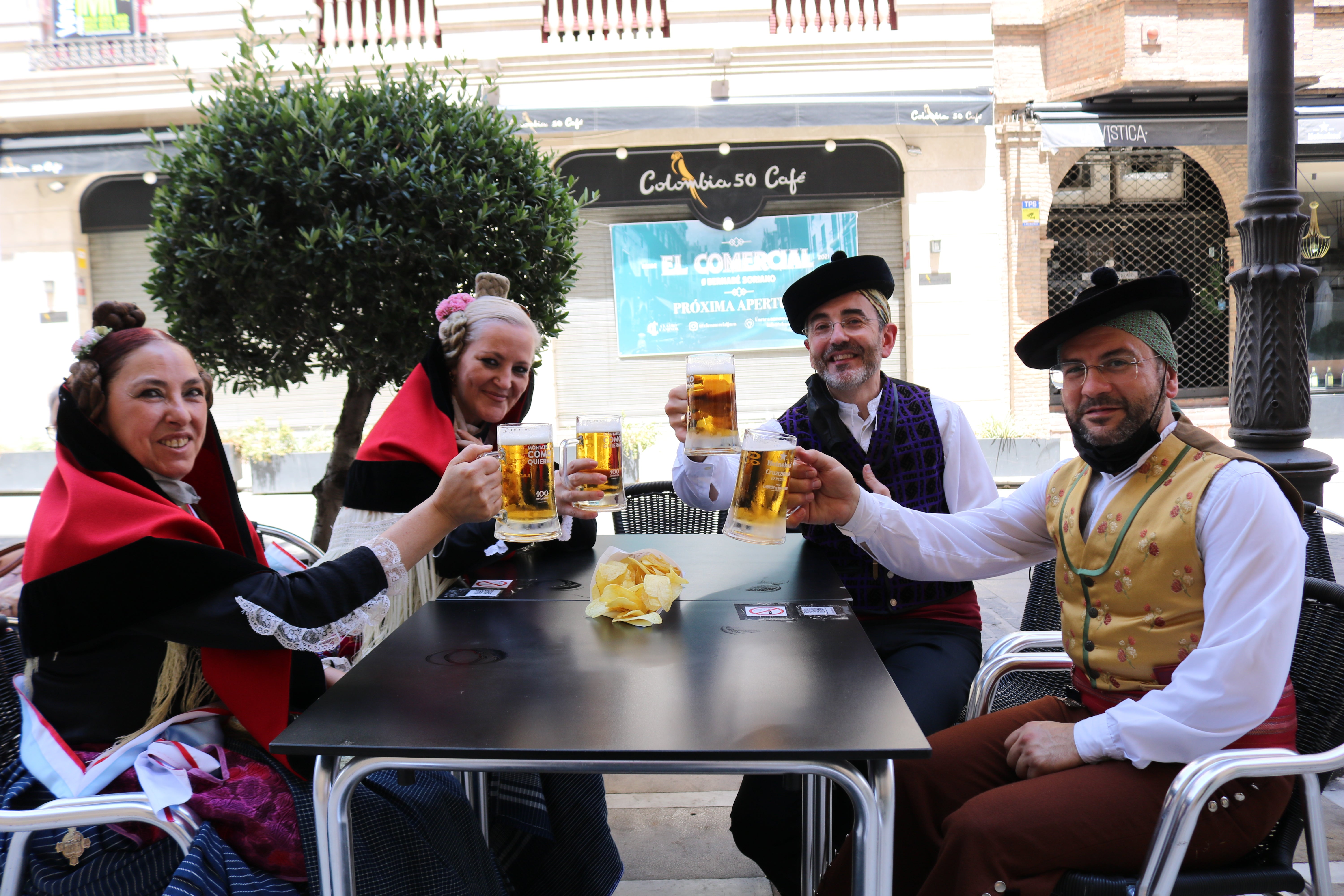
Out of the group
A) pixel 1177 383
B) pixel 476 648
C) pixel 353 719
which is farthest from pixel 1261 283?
pixel 353 719

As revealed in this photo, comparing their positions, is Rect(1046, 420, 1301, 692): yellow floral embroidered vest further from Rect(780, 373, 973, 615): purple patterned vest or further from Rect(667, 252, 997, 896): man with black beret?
Rect(780, 373, 973, 615): purple patterned vest

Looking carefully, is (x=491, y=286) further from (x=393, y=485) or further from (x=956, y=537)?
(x=956, y=537)

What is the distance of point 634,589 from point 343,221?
2.30 m

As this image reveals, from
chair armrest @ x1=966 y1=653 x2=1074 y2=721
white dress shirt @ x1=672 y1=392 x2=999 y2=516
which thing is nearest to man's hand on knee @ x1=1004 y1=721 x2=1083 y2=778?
chair armrest @ x1=966 y1=653 x2=1074 y2=721

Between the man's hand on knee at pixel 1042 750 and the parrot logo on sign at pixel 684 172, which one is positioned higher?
the parrot logo on sign at pixel 684 172

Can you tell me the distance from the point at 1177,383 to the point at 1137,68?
392 inches

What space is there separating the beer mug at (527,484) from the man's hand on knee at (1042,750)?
1.06 metres

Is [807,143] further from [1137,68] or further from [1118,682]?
[1118,682]

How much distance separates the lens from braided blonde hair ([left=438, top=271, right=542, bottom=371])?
2.80m

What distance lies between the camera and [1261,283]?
356 centimetres

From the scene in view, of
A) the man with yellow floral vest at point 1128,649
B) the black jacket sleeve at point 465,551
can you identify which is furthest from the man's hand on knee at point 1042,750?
the black jacket sleeve at point 465,551

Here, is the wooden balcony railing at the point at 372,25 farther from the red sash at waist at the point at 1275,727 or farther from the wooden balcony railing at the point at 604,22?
the red sash at waist at the point at 1275,727

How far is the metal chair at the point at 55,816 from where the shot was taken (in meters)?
1.46

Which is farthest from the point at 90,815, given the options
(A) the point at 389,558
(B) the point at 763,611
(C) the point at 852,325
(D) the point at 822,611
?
(C) the point at 852,325
